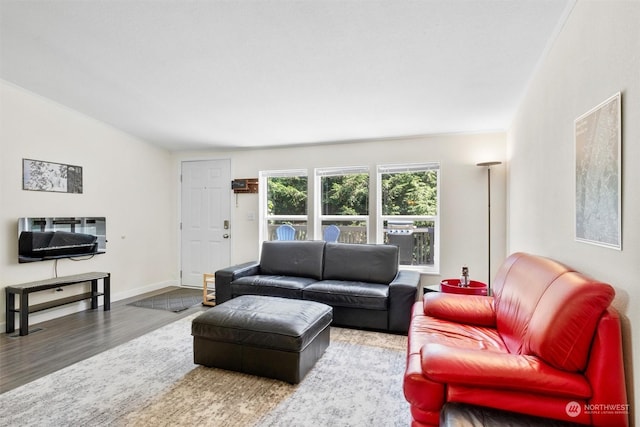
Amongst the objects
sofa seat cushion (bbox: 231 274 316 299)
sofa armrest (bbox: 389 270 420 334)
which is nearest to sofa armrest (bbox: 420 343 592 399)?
sofa armrest (bbox: 389 270 420 334)

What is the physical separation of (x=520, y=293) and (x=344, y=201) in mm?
2885

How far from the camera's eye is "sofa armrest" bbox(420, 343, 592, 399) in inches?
50.3

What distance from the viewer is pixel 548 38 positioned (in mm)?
2117

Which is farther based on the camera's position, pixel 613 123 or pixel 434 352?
pixel 434 352

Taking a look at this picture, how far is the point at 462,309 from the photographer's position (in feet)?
7.87

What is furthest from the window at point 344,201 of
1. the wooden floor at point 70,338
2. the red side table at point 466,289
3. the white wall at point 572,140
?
the wooden floor at point 70,338

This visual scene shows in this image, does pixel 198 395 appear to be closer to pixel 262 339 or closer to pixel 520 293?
pixel 262 339

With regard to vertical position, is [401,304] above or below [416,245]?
below

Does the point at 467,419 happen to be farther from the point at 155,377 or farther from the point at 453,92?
the point at 453,92

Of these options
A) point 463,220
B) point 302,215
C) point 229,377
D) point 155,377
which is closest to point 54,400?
point 155,377

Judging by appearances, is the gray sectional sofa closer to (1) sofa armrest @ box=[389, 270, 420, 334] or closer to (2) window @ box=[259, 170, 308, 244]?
→ (1) sofa armrest @ box=[389, 270, 420, 334]

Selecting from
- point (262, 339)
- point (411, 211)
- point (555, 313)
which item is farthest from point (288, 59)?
point (411, 211)

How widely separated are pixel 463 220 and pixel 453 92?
1.69 metres

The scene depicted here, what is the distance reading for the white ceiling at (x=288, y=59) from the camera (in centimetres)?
208
